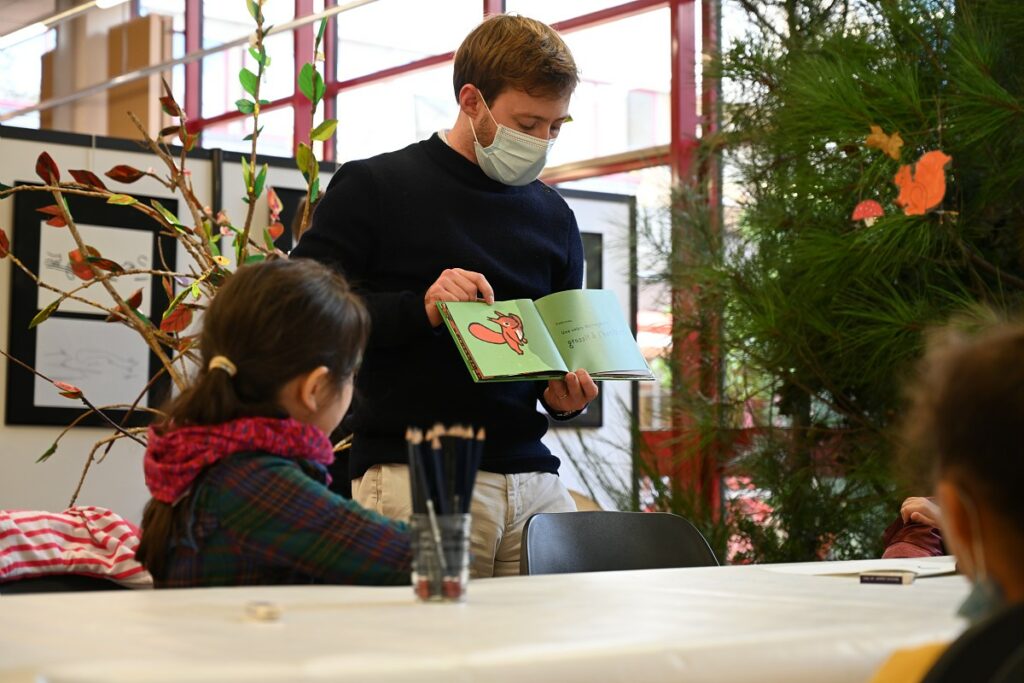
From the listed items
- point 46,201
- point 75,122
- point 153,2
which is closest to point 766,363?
point 46,201

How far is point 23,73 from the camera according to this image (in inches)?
387

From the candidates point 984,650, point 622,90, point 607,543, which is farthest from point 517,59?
point 622,90

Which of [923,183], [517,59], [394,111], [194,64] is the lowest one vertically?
[923,183]

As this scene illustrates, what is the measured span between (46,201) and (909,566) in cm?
304

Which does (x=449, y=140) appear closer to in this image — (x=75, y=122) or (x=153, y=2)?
(x=153, y=2)

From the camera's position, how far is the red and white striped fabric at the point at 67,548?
1.50 metres

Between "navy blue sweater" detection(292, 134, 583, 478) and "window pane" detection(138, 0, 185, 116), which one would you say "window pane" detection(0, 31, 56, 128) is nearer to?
"window pane" detection(138, 0, 185, 116)

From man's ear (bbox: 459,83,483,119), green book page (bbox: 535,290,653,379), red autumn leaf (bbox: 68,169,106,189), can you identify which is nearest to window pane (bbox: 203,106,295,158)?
red autumn leaf (bbox: 68,169,106,189)

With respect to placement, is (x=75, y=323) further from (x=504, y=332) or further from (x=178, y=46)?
(x=178, y=46)

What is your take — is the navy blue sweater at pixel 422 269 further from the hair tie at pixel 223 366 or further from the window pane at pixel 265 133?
the window pane at pixel 265 133

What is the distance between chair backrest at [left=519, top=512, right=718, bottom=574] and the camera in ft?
5.69

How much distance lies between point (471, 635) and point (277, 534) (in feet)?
1.32

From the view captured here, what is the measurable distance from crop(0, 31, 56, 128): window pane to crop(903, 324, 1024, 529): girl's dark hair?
9851 mm

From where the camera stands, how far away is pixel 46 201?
12.8 feet
